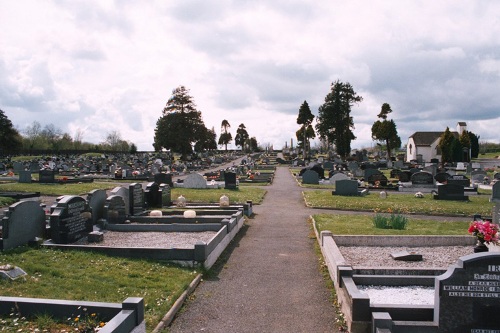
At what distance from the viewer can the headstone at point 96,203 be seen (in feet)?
45.0

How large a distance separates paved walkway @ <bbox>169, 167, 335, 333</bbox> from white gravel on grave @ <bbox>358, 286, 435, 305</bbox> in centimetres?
86

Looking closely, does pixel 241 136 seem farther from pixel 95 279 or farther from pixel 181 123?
pixel 95 279

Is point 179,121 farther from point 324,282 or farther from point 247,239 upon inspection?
point 324,282

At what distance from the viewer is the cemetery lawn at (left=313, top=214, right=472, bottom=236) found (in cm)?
1350

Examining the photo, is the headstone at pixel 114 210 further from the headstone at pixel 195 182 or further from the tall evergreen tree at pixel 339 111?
the tall evergreen tree at pixel 339 111

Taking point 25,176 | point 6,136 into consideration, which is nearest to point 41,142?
point 6,136

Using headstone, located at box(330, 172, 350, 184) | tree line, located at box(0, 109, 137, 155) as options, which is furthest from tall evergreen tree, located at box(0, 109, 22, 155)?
headstone, located at box(330, 172, 350, 184)

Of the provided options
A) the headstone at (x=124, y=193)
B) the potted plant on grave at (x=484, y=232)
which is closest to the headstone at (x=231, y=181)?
the headstone at (x=124, y=193)

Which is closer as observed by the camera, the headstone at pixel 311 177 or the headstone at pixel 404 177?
the headstone at pixel 404 177

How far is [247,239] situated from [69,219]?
5.60 metres

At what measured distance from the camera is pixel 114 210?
14594mm

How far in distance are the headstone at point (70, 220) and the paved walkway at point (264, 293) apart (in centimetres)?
468

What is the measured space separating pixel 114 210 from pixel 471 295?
11974 mm

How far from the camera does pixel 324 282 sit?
9188mm
